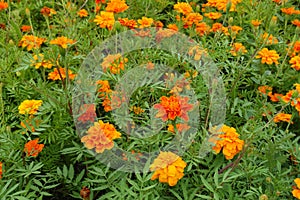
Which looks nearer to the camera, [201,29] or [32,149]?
[32,149]

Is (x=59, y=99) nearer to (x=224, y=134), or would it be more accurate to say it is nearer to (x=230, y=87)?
(x=224, y=134)

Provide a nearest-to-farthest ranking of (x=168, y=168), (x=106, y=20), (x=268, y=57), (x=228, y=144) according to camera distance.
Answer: (x=168, y=168), (x=228, y=144), (x=106, y=20), (x=268, y=57)

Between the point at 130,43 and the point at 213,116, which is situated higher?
the point at 130,43

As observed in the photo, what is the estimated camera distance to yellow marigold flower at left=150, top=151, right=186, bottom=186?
1047mm

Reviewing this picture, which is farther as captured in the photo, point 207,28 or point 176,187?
point 207,28

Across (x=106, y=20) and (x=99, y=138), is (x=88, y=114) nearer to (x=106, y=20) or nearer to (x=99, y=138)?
(x=99, y=138)

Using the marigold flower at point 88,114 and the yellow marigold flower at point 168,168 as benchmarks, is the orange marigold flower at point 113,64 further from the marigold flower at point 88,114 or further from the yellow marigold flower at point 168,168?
the yellow marigold flower at point 168,168

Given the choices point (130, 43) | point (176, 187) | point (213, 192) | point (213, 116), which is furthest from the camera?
point (130, 43)

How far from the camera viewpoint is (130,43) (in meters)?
1.49

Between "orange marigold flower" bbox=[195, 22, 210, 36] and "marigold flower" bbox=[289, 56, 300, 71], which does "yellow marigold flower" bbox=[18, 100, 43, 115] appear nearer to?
"orange marigold flower" bbox=[195, 22, 210, 36]

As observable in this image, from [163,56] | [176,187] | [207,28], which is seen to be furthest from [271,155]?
[207,28]

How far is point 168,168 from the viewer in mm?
1049

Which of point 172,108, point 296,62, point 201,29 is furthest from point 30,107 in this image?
point 296,62

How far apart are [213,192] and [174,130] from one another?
0.68 feet
